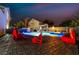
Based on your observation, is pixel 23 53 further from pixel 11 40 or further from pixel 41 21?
pixel 41 21

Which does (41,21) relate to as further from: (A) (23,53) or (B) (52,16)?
(A) (23,53)

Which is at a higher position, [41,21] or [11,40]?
[41,21]

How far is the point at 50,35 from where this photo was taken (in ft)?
5.66

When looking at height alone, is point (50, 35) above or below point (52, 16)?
below

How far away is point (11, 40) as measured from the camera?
5.67 ft
